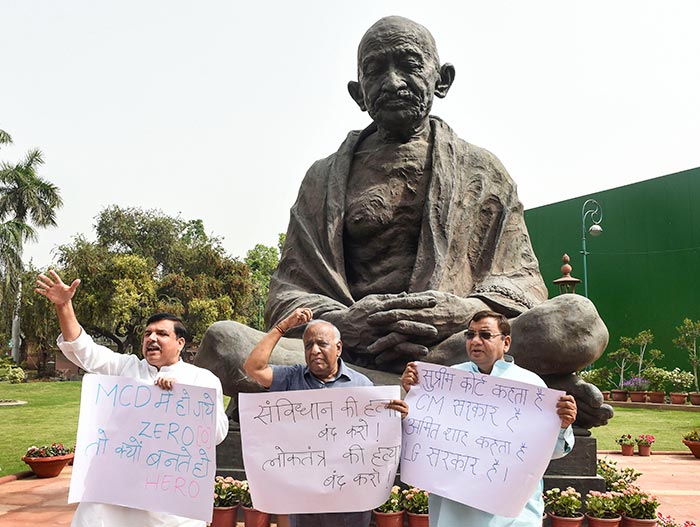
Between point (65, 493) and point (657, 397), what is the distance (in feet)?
43.0

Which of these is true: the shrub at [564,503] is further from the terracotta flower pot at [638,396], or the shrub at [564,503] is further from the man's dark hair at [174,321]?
the terracotta flower pot at [638,396]

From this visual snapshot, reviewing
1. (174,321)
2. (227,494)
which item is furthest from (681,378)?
(174,321)

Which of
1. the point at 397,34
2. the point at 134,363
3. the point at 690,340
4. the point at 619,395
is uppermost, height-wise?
the point at 397,34

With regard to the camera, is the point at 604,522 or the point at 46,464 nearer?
the point at 604,522

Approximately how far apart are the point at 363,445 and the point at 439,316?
1.93 meters

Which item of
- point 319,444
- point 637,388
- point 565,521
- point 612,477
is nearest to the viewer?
point 319,444

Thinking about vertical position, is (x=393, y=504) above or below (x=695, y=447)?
above

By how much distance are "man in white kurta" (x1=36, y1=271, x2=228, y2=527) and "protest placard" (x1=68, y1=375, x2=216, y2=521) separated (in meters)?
0.06

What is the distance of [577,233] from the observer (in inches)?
780

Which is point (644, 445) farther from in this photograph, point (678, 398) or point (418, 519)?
point (678, 398)

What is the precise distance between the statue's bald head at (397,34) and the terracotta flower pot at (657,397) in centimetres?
1219

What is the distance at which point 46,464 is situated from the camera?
6.15 meters

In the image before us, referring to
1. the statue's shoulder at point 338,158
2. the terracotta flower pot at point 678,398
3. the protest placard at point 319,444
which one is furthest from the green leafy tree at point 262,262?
the protest placard at point 319,444

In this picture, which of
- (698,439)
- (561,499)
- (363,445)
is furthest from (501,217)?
(698,439)
